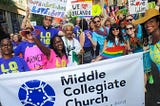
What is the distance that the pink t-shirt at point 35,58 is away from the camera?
7.61 meters

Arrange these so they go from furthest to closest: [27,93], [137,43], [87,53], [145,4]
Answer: [145,4], [87,53], [137,43], [27,93]

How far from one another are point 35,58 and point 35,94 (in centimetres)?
253

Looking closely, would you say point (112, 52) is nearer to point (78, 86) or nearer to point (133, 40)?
point (133, 40)

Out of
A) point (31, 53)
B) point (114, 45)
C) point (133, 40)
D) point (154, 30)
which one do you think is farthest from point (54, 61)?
point (133, 40)

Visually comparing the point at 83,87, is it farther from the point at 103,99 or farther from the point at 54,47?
the point at 54,47

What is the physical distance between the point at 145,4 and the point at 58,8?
3.24 metres

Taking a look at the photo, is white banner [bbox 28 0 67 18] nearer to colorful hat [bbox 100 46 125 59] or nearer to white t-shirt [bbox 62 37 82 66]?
white t-shirt [bbox 62 37 82 66]

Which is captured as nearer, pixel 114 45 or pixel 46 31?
pixel 114 45

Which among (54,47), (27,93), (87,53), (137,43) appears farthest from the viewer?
(87,53)

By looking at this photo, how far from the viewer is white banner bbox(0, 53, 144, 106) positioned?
520cm

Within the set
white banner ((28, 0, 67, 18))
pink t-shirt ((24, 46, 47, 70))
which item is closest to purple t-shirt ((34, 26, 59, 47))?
white banner ((28, 0, 67, 18))

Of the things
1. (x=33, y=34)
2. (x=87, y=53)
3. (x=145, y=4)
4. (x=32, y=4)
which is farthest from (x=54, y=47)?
(x=145, y=4)

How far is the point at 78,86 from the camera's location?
530 centimetres

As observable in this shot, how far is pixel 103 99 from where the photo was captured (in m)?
5.35
